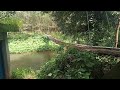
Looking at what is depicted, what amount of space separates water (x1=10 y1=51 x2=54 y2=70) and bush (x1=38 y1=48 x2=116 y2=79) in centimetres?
243

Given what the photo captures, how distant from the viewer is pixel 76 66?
7059 mm

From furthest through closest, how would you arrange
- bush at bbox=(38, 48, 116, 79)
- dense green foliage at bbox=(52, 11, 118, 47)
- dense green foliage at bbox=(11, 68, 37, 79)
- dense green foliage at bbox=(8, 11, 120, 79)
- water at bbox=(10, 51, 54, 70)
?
water at bbox=(10, 51, 54, 70) < dense green foliage at bbox=(52, 11, 118, 47) < dense green foliage at bbox=(11, 68, 37, 79) < dense green foliage at bbox=(8, 11, 120, 79) < bush at bbox=(38, 48, 116, 79)

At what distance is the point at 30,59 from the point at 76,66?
15.5ft

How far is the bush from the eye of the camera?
21.9ft

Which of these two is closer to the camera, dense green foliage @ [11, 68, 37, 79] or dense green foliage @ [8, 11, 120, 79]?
dense green foliage @ [8, 11, 120, 79]

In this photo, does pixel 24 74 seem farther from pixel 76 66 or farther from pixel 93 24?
pixel 93 24

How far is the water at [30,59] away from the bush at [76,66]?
2.43m

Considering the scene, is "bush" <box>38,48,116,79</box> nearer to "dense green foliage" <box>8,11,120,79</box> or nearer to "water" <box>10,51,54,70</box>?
"dense green foliage" <box>8,11,120,79</box>

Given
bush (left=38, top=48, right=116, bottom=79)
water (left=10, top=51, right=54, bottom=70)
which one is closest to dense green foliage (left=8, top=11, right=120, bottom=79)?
bush (left=38, top=48, right=116, bottom=79)
